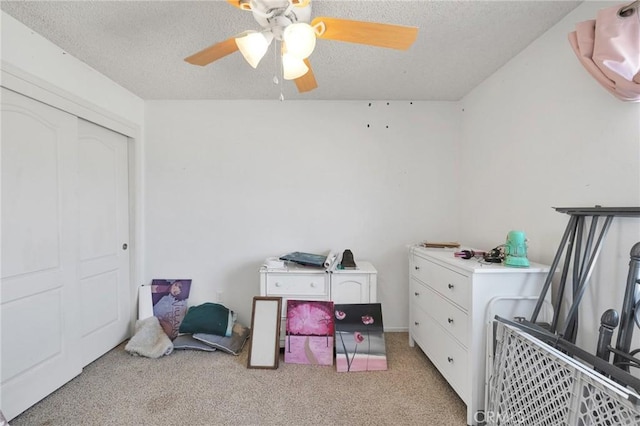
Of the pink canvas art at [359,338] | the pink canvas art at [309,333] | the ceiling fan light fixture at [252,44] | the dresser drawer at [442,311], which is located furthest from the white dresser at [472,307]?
the ceiling fan light fixture at [252,44]

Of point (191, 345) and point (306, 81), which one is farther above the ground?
point (306, 81)

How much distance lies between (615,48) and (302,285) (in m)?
2.30

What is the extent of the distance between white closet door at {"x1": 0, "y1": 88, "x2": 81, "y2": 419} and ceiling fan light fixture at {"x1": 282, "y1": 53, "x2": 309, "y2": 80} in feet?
5.62

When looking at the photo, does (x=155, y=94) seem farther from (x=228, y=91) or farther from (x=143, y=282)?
(x=143, y=282)

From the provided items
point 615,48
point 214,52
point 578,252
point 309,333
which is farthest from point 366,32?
point 309,333

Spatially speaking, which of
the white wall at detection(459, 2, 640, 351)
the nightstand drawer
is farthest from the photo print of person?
the white wall at detection(459, 2, 640, 351)

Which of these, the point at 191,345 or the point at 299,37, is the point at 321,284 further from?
the point at 299,37

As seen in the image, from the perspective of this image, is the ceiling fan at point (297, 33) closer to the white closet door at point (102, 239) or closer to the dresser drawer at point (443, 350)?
the white closet door at point (102, 239)

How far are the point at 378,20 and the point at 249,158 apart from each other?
1.70 metres

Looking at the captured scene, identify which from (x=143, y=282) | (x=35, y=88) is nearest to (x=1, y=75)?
(x=35, y=88)

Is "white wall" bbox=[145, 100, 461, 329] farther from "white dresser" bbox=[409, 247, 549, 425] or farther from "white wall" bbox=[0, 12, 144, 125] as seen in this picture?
"white dresser" bbox=[409, 247, 549, 425]

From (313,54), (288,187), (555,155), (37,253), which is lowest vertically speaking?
(37,253)

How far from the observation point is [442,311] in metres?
1.91

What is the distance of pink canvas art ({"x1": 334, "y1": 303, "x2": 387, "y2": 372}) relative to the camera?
2.12m
